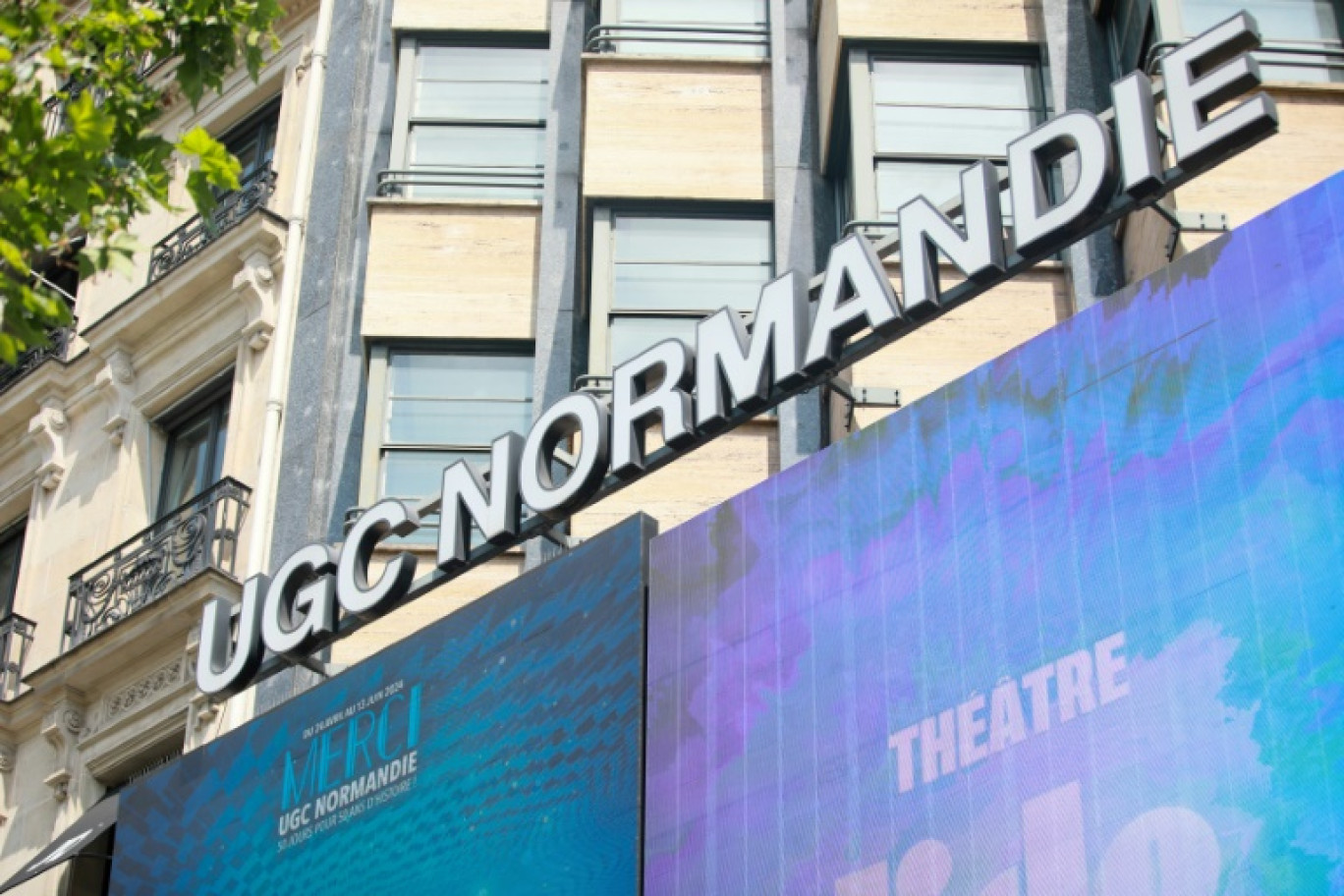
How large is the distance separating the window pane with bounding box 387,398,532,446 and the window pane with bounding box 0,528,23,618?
7.31m

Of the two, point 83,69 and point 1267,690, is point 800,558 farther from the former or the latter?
point 83,69

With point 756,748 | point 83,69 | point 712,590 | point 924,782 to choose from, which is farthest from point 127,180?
point 924,782

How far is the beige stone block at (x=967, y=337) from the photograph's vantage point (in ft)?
61.1

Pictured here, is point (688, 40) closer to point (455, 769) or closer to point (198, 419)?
point (198, 419)

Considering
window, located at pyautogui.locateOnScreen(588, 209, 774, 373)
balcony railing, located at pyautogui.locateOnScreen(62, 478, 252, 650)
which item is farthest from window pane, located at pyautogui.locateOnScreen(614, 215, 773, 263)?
balcony railing, located at pyautogui.locateOnScreen(62, 478, 252, 650)

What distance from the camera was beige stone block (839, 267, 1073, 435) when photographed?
18.6 meters

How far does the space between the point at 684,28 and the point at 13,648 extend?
10160 mm

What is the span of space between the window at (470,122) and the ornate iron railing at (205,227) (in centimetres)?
→ 199

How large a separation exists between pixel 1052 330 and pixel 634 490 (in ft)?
19.9

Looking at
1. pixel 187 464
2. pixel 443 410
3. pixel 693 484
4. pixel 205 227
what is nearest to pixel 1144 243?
pixel 693 484

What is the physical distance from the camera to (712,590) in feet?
51.0

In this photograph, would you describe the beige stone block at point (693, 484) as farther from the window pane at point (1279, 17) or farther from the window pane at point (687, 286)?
the window pane at point (1279, 17)

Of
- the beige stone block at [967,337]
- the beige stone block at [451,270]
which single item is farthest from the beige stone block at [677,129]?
the beige stone block at [967,337]

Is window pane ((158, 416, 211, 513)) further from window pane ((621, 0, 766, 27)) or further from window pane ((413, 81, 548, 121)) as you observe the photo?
window pane ((621, 0, 766, 27))
